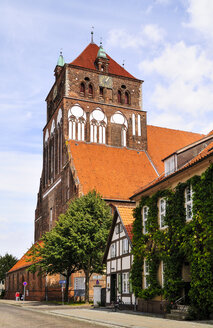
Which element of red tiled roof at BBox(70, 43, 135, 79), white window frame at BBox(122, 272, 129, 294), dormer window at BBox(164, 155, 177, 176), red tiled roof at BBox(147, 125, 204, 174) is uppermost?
red tiled roof at BBox(70, 43, 135, 79)

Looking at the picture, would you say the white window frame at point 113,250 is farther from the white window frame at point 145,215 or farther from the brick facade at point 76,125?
the brick facade at point 76,125

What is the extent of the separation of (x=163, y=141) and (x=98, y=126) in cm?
929

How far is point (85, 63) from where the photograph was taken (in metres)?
52.5

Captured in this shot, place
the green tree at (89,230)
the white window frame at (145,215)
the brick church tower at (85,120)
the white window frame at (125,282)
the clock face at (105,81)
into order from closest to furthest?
the white window frame at (145,215) → the white window frame at (125,282) → the green tree at (89,230) → the brick church tower at (85,120) → the clock face at (105,81)

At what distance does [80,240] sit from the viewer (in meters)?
32.2

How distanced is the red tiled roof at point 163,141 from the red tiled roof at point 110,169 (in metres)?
1.55

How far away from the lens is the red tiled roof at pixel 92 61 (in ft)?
172

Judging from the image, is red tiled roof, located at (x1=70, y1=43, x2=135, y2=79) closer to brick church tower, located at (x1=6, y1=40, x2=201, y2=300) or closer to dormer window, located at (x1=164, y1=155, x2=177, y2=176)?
brick church tower, located at (x1=6, y1=40, x2=201, y2=300)

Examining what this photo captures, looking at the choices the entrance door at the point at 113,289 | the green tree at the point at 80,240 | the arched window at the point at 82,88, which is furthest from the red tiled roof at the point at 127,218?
the arched window at the point at 82,88

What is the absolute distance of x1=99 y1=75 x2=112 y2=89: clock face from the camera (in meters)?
51.7

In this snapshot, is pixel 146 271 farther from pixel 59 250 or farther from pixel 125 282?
pixel 59 250

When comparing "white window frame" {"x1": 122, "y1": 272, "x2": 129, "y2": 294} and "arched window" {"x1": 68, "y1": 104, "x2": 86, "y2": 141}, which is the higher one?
"arched window" {"x1": 68, "y1": 104, "x2": 86, "y2": 141}

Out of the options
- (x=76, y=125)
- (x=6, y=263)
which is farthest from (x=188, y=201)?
(x=6, y=263)

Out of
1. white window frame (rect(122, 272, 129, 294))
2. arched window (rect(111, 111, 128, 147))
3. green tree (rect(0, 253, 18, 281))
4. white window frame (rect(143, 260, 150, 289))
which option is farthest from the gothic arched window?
green tree (rect(0, 253, 18, 281))
